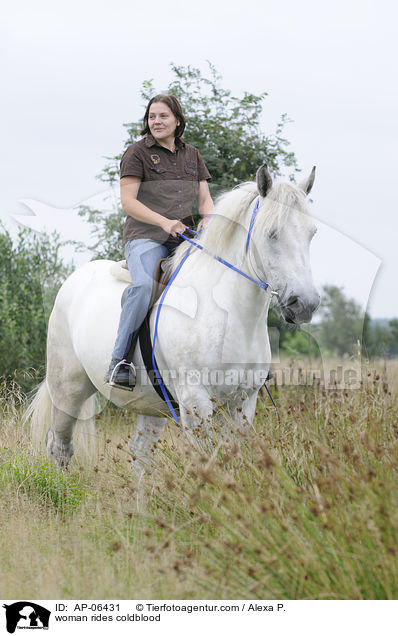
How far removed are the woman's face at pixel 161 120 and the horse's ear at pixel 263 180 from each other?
4.34 ft

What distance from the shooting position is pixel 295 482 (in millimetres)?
3879

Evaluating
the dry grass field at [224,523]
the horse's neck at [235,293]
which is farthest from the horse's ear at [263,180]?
the dry grass field at [224,523]

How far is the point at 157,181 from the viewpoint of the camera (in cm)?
502

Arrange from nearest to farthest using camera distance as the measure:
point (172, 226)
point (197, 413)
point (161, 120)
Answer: point (197, 413), point (172, 226), point (161, 120)

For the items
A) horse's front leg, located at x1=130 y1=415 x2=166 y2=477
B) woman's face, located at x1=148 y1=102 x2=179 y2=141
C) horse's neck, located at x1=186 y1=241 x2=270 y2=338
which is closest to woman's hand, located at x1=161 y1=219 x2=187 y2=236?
horse's neck, located at x1=186 y1=241 x2=270 y2=338

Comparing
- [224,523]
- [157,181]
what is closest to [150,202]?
[157,181]

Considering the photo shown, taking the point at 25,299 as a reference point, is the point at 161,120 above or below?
above

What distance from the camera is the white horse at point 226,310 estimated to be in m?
3.89

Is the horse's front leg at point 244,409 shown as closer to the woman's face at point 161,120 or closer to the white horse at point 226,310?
the white horse at point 226,310

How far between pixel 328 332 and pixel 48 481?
2607 millimetres
